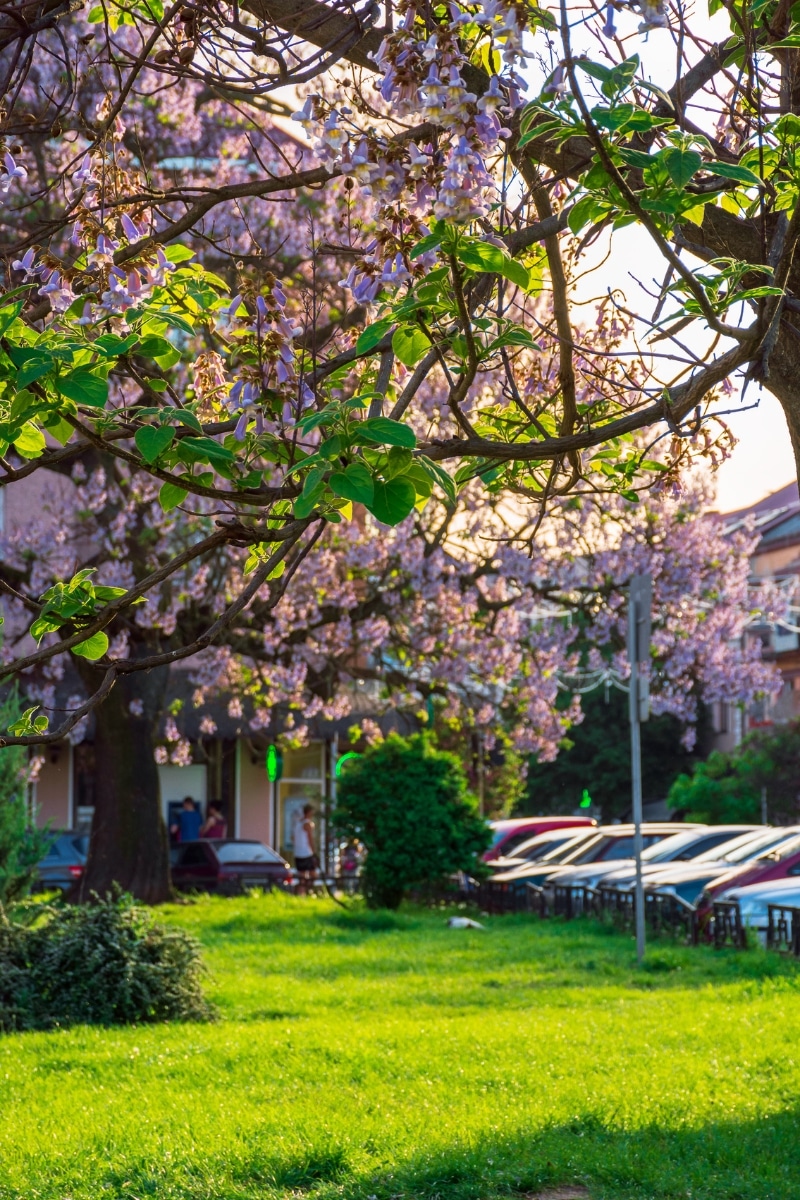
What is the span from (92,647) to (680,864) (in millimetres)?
15540

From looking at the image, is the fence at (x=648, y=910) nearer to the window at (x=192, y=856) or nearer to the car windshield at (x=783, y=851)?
the car windshield at (x=783, y=851)

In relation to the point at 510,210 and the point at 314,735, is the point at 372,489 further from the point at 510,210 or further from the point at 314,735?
the point at 314,735

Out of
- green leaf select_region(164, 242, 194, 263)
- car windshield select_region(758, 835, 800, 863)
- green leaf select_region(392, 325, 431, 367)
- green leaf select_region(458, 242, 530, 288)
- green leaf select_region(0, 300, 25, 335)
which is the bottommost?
car windshield select_region(758, 835, 800, 863)

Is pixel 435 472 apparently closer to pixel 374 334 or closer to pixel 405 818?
pixel 374 334

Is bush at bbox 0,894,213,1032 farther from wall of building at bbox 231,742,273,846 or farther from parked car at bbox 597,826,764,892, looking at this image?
wall of building at bbox 231,742,273,846

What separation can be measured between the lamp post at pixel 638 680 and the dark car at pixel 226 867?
11569 mm

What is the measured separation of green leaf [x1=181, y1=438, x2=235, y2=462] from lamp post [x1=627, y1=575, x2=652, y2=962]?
8.85 meters

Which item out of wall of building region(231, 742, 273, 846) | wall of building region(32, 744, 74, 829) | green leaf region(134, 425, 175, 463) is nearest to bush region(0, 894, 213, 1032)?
green leaf region(134, 425, 175, 463)

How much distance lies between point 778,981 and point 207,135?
1262 cm

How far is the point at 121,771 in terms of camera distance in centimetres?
1919

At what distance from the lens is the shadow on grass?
5238 mm

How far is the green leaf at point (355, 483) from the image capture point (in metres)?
3.04

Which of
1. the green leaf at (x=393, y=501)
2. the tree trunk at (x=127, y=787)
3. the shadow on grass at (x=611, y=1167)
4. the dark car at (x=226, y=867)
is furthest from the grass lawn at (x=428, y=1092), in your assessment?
the dark car at (x=226, y=867)

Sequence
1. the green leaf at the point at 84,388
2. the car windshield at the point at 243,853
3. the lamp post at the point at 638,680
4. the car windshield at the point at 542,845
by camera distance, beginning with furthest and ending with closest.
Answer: the car windshield at the point at 542,845
the car windshield at the point at 243,853
the lamp post at the point at 638,680
the green leaf at the point at 84,388
